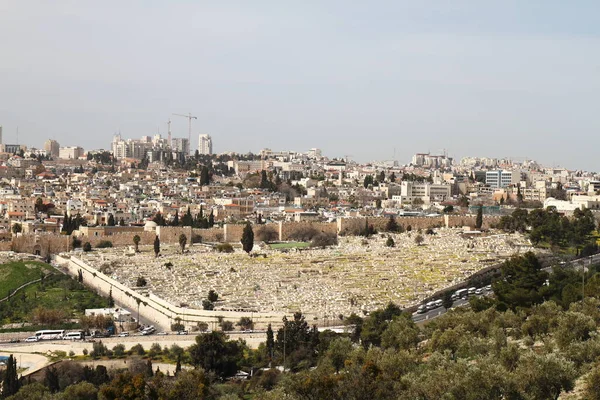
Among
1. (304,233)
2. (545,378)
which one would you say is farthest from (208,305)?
(304,233)

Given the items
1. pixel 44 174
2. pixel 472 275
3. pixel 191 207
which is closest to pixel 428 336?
pixel 472 275

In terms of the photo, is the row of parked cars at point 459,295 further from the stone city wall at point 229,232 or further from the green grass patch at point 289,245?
the stone city wall at point 229,232

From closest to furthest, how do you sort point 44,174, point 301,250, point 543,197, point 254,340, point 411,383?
point 411,383
point 254,340
point 301,250
point 543,197
point 44,174

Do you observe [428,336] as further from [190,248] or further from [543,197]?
[543,197]

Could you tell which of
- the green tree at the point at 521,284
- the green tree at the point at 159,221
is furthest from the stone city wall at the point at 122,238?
the green tree at the point at 521,284

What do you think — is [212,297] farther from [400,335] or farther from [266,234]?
[266,234]

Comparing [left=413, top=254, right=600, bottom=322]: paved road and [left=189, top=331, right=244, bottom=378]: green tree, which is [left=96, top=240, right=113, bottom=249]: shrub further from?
[left=189, top=331, right=244, bottom=378]: green tree

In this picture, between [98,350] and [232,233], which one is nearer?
[98,350]
